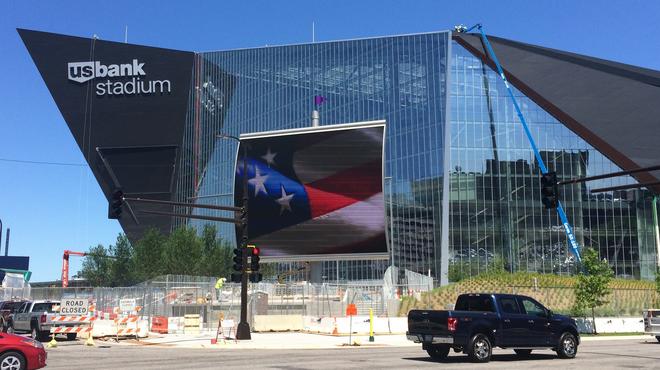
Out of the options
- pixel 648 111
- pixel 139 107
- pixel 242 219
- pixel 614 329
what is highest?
pixel 139 107

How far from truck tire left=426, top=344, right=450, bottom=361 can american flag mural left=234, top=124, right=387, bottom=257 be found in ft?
105

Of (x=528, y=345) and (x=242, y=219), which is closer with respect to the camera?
(x=528, y=345)

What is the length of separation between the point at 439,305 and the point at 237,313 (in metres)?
15.9

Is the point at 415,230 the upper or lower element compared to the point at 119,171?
lower

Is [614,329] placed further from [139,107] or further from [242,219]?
[139,107]

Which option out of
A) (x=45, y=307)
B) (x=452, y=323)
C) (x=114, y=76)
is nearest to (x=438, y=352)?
(x=452, y=323)

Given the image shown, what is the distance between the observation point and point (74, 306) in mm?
29859

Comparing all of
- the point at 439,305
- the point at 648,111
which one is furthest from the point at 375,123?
the point at 648,111

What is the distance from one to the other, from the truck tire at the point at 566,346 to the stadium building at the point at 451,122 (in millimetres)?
49310

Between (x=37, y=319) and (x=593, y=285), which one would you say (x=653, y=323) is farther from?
(x=37, y=319)

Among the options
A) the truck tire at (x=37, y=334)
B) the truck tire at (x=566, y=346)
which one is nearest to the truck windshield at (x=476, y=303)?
the truck tire at (x=566, y=346)

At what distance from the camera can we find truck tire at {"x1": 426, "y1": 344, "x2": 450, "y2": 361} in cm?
1997

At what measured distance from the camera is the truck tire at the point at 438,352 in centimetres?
1997

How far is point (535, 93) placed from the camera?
75125 mm
